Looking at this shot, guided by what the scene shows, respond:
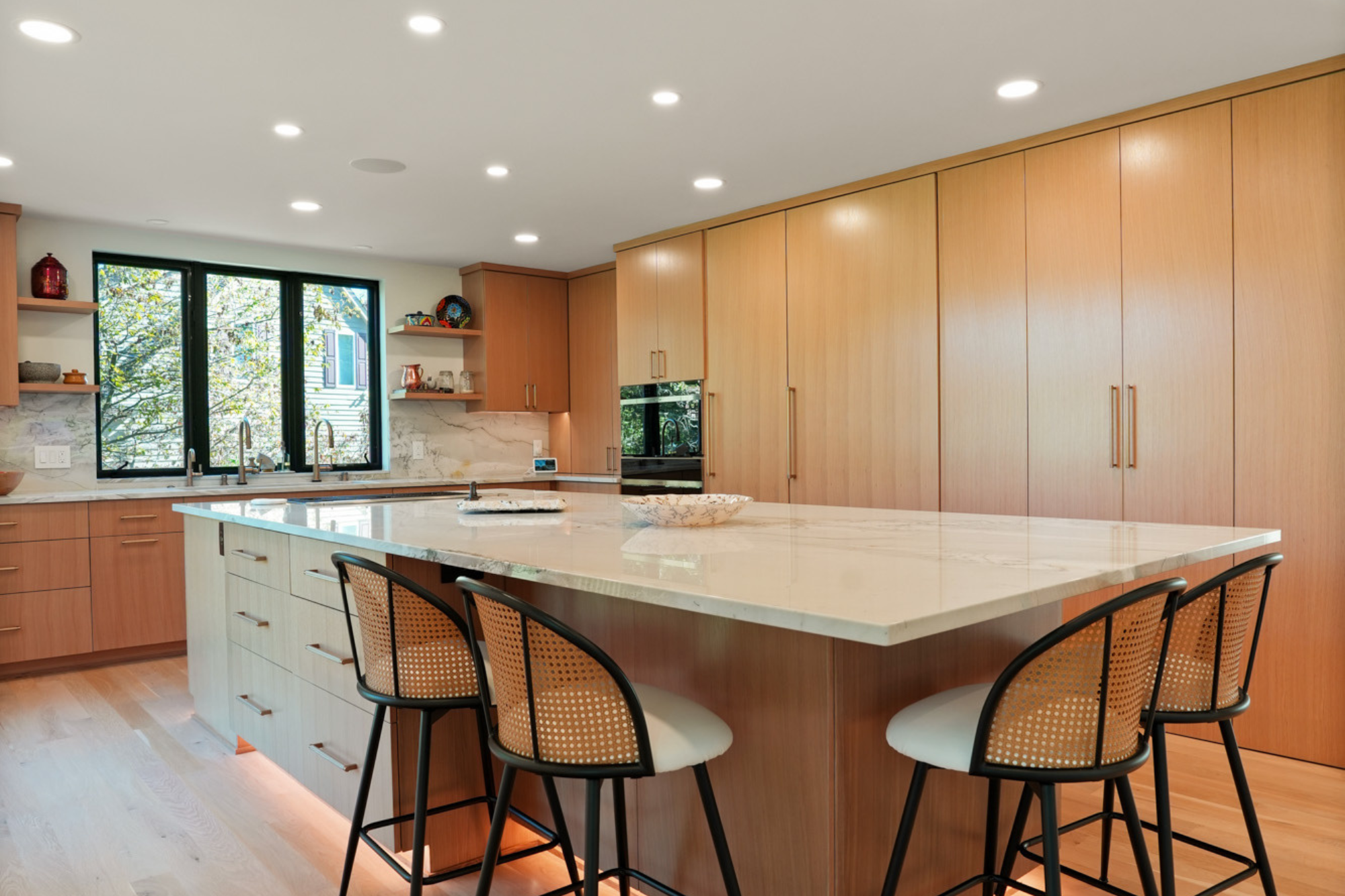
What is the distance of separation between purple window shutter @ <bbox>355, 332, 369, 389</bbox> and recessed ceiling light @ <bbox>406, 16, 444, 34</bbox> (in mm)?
3752

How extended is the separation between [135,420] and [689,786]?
15.5 ft

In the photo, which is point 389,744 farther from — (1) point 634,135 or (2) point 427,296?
(2) point 427,296

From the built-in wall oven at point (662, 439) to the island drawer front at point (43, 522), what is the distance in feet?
9.39

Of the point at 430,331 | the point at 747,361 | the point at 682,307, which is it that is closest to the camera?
the point at 747,361

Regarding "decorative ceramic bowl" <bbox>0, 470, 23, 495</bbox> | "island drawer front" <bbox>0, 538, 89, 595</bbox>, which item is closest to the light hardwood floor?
"island drawer front" <bbox>0, 538, 89, 595</bbox>

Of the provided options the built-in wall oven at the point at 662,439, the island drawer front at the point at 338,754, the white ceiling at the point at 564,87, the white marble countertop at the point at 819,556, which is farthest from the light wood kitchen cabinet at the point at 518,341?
the island drawer front at the point at 338,754

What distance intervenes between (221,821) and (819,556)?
200 cm

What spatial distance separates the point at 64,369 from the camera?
5.02 metres

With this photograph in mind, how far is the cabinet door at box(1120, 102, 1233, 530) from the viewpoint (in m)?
3.25

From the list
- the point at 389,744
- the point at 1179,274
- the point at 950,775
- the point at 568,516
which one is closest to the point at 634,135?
the point at 568,516

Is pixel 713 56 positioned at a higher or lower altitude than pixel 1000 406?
higher

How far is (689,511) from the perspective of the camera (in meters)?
2.34

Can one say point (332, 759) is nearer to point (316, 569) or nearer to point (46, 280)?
point (316, 569)

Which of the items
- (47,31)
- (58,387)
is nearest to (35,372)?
(58,387)
